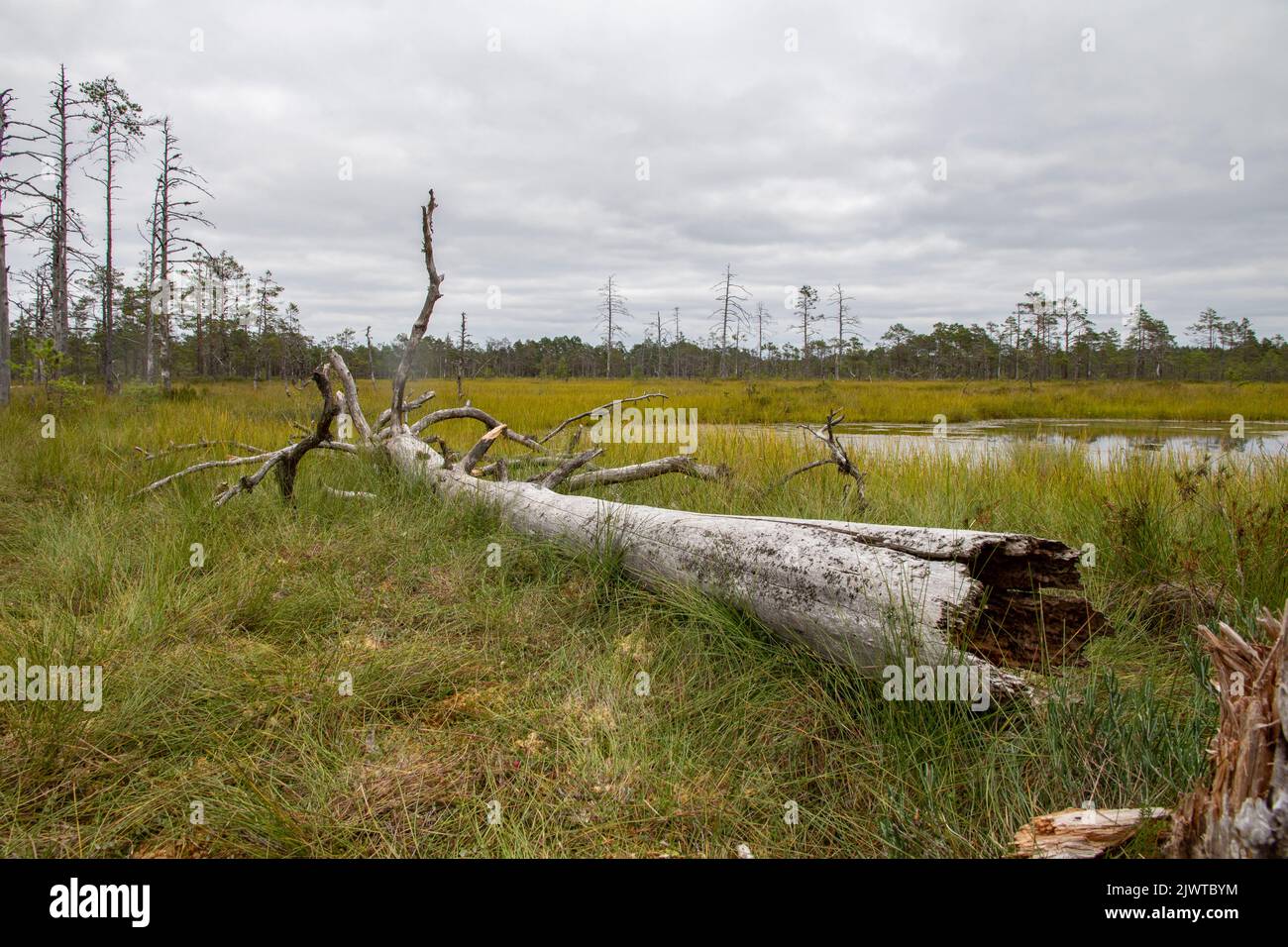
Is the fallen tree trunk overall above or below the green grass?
above

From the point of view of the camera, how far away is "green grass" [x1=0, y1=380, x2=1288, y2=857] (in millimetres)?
1832

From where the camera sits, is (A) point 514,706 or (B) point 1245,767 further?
(A) point 514,706

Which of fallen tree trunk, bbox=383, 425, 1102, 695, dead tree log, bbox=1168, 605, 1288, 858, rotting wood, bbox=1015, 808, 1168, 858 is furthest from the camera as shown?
fallen tree trunk, bbox=383, 425, 1102, 695

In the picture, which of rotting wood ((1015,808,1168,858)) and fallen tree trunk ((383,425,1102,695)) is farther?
fallen tree trunk ((383,425,1102,695))

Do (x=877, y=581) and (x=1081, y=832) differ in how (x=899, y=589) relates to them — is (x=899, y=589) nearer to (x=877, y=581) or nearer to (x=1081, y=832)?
(x=877, y=581)

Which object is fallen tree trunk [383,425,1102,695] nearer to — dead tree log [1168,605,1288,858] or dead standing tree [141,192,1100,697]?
dead standing tree [141,192,1100,697]

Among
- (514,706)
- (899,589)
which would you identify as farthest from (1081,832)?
(514,706)

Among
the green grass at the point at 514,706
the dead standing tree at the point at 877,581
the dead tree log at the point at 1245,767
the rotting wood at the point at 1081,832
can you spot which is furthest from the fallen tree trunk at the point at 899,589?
the dead tree log at the point at 1245,767

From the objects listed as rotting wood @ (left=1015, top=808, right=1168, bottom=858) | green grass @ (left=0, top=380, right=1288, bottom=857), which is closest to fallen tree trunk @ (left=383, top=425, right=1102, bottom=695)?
green grass @ (left=0, top=380, right=1288, bottom=857)

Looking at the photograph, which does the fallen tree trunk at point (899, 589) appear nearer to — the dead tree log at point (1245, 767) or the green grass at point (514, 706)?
the green grass at point (514, 706)

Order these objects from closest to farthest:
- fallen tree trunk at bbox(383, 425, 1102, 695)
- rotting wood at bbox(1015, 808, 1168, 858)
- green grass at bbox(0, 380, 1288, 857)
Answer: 1. rotting wood at bbox(1015, 808, 1168, 858)
2. green grass at bbox(0, 380, 1288, 857)
3. fallen tree trunk at bbox(383, 425, 1102, 695)

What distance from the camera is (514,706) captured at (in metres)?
2.52

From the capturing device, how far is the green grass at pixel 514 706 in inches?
72.1
